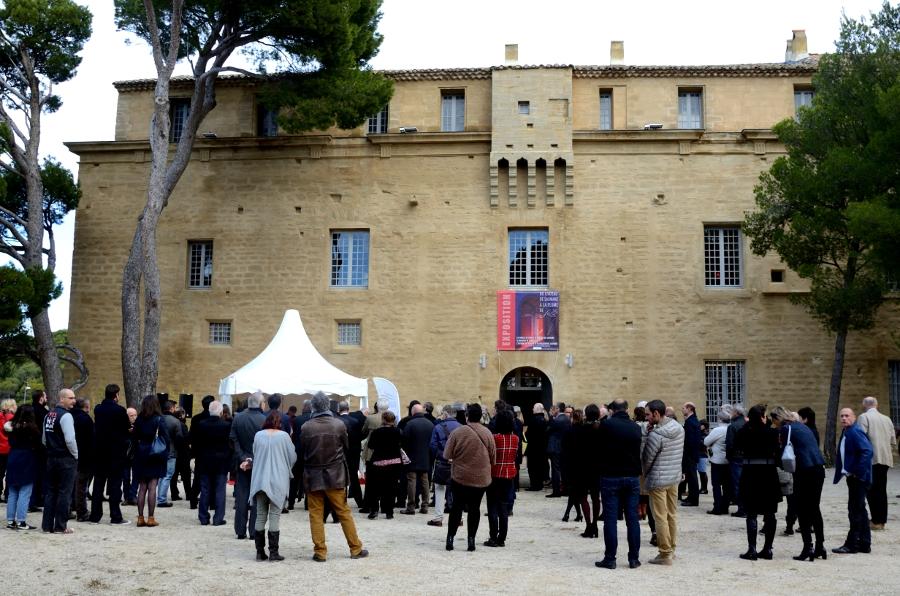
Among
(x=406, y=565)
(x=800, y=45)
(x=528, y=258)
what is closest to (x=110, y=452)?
(x=406, y=565)

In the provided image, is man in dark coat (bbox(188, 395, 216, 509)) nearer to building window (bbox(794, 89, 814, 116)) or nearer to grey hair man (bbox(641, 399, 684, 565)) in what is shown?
grey hair man (bbox(641, 399, 684, 565))

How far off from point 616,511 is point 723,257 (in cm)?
1431

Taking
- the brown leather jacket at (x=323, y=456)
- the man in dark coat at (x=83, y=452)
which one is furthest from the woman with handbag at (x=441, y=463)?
the man in dark coat at (x=83, y=452)

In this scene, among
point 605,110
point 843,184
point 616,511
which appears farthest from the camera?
point 605,110

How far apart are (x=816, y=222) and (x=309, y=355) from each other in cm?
1078

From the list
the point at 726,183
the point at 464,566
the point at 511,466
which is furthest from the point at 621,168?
the point at 464,566

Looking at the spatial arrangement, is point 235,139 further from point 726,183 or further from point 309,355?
point 726,183

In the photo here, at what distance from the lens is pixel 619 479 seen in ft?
27.7

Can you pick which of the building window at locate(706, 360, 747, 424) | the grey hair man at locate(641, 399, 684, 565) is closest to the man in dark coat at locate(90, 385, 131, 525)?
the grey hair man at locate(641, 399, 684, 565)

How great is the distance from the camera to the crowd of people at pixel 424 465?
854 cm

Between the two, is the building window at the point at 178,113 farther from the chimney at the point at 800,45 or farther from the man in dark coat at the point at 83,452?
the chimney at the point at 800,45

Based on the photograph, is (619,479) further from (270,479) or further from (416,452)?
(416,452)

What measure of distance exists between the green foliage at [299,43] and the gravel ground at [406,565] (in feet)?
37.8

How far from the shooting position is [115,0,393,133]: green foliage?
62.4 ft
